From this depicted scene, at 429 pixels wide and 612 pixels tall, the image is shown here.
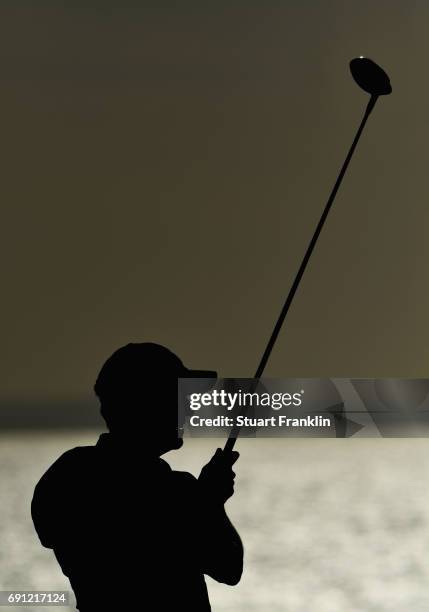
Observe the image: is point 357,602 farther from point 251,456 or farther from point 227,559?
point 251,456

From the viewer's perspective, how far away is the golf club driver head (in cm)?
129

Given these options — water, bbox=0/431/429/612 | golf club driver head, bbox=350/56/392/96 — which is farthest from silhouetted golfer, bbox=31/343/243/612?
water, bbox=0/431/429/612

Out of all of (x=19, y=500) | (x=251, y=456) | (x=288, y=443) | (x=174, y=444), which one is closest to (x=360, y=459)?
(x=251, y=456)

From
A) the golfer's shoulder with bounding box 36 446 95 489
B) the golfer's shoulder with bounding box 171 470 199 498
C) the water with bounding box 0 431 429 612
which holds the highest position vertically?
the water with bounding box 0 431 429 612

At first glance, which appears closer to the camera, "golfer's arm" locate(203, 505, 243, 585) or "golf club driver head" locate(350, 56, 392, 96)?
"golfer's arm" locate(203, 505, 243, 585)

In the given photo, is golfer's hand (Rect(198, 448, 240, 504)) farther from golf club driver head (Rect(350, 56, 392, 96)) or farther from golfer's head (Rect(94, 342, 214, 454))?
golf club driver head (Rect(350, 56, 392, 96))

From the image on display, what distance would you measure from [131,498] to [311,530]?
120 inches

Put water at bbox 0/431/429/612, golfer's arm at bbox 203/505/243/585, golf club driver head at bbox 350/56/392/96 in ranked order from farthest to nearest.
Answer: water at bbox 0/431/429/612 → golf club driver head at bbox 350/56/392/96 → golfer's arm at bbox 203/505/243/585

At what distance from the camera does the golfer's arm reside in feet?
3.31

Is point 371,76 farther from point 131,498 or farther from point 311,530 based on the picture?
point 311,530

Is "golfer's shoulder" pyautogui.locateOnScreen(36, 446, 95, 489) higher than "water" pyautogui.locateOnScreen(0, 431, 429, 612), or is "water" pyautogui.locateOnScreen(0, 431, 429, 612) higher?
"water" pyautogui.locateOnScreen(0, 431, 429, 612)

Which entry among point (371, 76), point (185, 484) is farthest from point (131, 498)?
point (371, 76)

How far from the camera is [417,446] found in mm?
7203

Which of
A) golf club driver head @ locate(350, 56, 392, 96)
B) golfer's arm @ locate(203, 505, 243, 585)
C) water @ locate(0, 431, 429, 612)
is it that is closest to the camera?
golfer's arm @ locate(203, 505, 243, 585)
